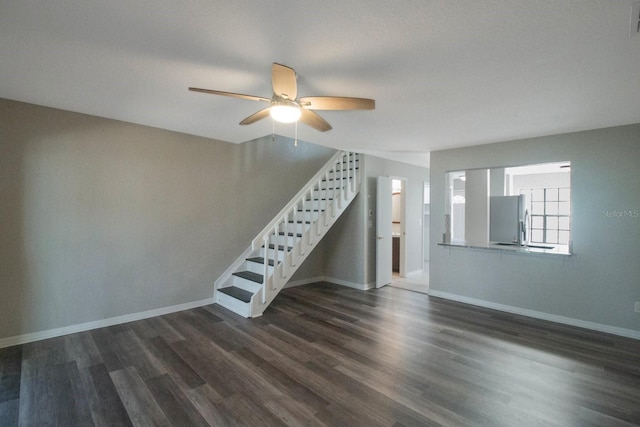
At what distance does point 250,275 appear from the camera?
449 centimetres

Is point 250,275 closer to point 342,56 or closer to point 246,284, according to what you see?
point 246,284

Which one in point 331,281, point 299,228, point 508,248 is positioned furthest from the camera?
point 331,281

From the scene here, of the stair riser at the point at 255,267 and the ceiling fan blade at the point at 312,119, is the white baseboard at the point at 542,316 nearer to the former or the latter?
the stair riser at the point at 255,267

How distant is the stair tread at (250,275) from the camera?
4279 millimetres

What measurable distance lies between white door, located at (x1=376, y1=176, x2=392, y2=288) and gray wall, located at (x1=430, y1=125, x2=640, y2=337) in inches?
64.4

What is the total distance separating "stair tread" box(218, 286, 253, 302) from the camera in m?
4.07

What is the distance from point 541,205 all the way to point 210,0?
931 centimetres

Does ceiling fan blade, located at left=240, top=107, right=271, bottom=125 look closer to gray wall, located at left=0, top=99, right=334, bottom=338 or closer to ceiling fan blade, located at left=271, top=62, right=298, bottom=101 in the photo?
ceiling fan blade, located at left=271, top=62, right=298, bottom=101

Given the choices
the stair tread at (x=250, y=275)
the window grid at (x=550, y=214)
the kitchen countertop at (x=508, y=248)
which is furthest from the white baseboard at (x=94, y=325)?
the window grid at (x=550, y=214)

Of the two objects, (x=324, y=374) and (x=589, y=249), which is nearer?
(x=324, y=374)

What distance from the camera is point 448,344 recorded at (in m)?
3.13

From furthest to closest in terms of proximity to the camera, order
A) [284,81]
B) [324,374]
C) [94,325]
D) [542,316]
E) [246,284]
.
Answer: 1. [246,284]
2. [542,316]
3. [94,325]
4. [324,374]
5. [284,81]

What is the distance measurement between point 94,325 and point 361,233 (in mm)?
3979

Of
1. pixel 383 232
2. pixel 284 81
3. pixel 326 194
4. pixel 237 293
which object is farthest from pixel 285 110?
pixel 383 232
